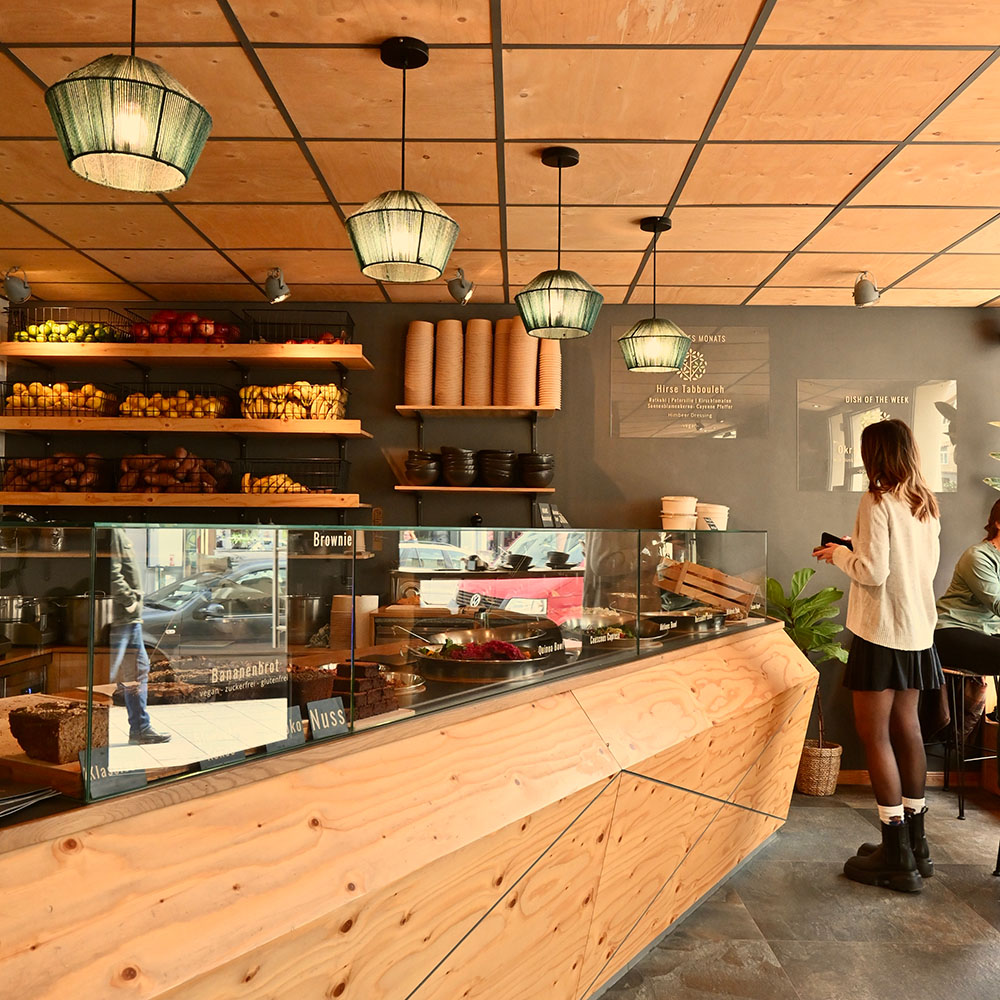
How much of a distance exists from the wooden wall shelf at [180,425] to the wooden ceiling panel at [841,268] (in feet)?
8.23

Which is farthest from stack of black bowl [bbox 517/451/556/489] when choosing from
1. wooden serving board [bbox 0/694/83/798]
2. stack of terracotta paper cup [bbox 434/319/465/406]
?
wooden serving board [bbox 0/694/83/798]

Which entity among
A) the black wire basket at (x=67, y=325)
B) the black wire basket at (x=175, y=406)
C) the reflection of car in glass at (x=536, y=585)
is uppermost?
the black wire basket at (x=67, y=325)

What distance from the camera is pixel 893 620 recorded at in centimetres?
342

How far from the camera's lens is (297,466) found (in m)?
5.36

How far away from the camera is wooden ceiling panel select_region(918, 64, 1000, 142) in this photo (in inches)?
107

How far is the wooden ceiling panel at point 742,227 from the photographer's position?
384cm

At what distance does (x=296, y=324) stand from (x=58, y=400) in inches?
56.3

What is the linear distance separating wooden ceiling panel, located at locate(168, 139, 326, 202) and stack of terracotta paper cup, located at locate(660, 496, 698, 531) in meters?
2.61

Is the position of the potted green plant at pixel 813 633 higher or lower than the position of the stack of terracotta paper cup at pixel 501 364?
lower

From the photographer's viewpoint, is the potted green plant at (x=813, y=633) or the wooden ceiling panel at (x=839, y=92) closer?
the wooden ceiling panel at (x=839, y=92)

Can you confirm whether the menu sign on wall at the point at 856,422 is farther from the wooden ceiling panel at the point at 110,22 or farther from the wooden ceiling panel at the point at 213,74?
the wooden ceiling panel at the point at 110,22

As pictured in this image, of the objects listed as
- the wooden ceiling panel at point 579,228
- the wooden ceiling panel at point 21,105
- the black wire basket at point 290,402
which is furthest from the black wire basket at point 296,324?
the wooden ceiling panel at point 21,105

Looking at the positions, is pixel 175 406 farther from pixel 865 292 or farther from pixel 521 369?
pixel 865 292

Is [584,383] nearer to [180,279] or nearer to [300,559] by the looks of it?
[180,279]
